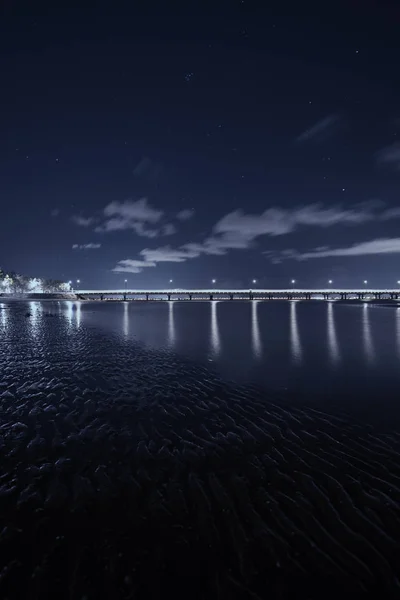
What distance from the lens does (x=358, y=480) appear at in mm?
7137

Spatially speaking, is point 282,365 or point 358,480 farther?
point 282,365

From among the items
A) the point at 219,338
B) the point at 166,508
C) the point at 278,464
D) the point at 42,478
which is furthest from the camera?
the point at 219,338

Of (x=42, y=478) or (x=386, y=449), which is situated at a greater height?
(x=42, y=478)

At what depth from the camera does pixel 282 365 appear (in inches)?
754

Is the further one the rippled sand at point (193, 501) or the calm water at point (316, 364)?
the calm water at point (316, 364)

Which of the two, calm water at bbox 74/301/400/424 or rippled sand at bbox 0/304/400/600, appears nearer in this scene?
rippled sand at bbox 0/304/400/600

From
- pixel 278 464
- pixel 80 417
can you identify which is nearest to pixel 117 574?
pixel 278 464

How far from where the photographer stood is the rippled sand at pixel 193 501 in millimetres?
4570

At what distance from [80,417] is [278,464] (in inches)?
292

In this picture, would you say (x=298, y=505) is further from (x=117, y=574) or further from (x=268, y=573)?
(x=117, y=574)

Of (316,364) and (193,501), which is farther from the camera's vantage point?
(316,364)

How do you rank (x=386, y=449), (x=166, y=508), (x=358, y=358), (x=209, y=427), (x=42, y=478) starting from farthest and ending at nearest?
(x=358, y=358)
(x=209, y=427)
(x=386, y=449)
(x=42, y=478)
(x=166, y=508)

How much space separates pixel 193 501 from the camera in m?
6.26

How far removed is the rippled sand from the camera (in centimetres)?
457
